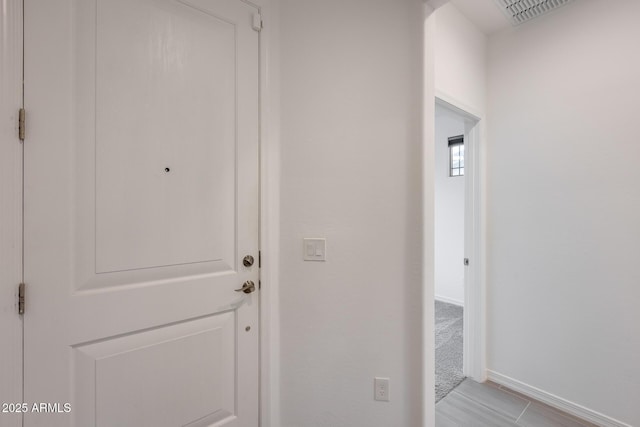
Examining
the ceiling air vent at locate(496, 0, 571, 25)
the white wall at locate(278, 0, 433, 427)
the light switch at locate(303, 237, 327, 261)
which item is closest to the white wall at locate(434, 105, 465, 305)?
the ceiling air vent at locate(496, 0, 571, 25)

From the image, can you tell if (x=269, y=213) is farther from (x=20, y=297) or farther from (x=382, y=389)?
(x=382, y=389)

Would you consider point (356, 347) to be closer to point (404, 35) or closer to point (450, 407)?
point (450, 407)

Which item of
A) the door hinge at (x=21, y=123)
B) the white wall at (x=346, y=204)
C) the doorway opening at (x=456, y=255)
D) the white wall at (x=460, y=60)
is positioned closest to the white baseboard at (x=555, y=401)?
the doorway opening at (x=456, y=255)

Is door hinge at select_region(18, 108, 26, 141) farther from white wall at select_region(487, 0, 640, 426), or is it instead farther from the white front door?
white wall at select_region(487, 0, 640, 426)

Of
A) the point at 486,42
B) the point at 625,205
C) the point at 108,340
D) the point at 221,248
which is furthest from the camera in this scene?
the point at 486,42

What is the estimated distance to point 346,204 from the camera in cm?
146

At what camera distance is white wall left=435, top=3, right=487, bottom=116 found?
1901mm

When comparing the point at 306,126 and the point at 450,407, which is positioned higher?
the point at 306,126

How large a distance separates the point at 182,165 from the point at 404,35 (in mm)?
1288

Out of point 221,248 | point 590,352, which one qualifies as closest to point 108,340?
point 221,248

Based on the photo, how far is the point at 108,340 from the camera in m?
1.04

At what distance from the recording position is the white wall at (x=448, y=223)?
3906 millimetres

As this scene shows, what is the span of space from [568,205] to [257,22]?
7.54 feet

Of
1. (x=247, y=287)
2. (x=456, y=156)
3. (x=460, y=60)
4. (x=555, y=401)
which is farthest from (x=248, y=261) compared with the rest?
(x=456, y=156)
